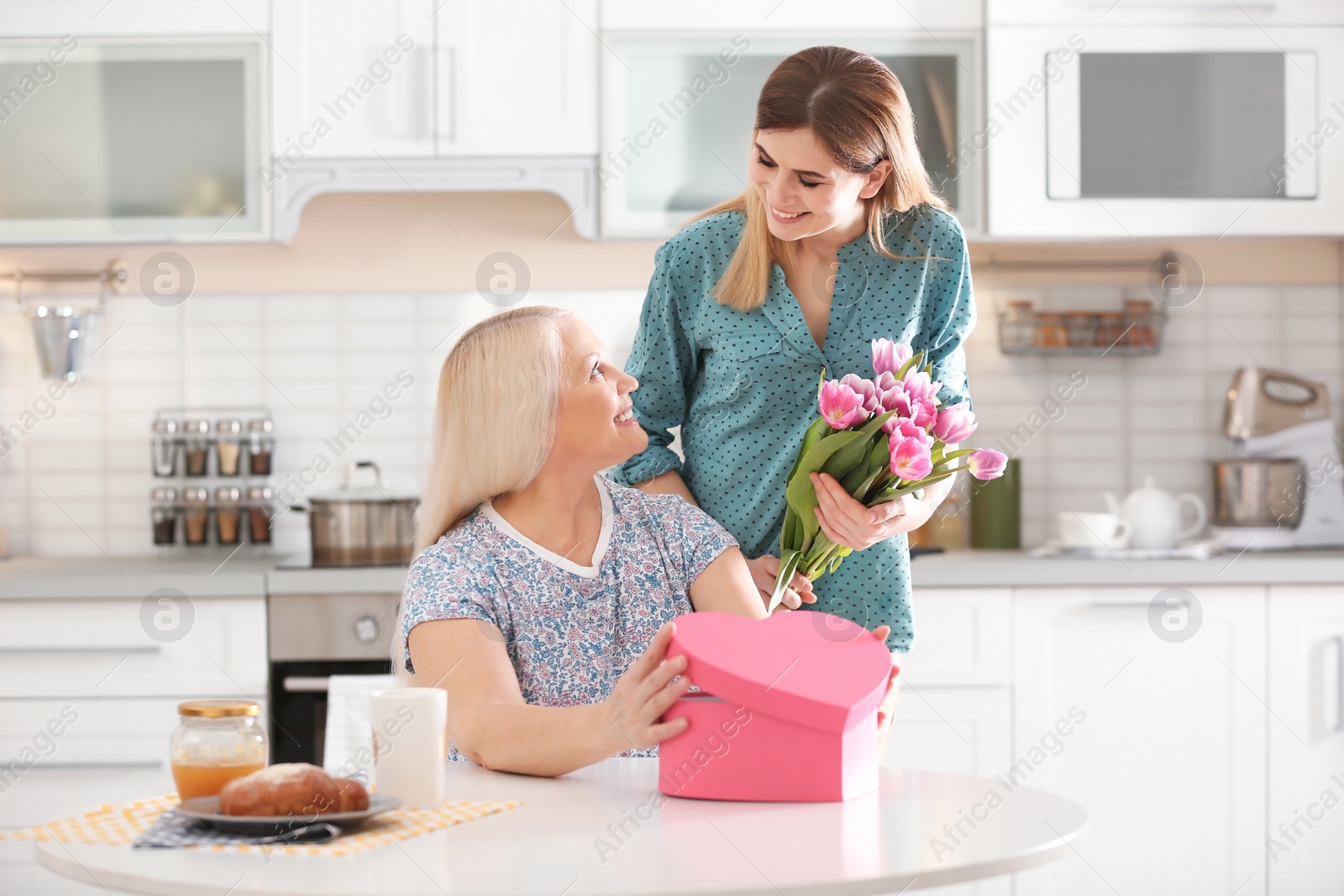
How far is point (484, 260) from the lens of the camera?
10.6ft

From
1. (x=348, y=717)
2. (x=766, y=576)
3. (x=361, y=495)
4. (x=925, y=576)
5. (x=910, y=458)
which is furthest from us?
(x=361, y=495)

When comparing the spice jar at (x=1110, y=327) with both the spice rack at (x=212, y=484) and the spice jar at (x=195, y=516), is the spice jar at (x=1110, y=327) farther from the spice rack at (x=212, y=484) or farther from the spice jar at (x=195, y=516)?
the spice jar at (x=195, y=516)

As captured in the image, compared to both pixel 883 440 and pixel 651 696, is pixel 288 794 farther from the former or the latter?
pixel 883 440

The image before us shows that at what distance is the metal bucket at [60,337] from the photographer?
3.12 m

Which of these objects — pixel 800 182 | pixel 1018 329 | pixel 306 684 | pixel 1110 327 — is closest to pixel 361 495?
pixel 306 684

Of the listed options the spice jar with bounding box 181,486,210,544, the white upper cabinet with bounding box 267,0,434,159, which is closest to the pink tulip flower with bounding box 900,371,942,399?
the white upper cabinet with bounding box 267,0,434,159

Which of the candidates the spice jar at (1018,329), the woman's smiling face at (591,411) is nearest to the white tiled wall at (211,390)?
the spice jar at (1018,329)

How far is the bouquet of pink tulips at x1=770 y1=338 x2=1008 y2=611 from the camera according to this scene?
1238mm

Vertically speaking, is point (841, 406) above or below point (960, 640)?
above

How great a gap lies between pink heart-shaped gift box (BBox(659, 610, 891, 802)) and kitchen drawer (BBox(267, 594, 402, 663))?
5.21 ft

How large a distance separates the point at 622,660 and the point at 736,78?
1.83 metres

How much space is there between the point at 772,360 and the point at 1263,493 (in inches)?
70.2

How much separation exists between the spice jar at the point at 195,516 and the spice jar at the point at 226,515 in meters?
0.03

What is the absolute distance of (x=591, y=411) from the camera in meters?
1.56
